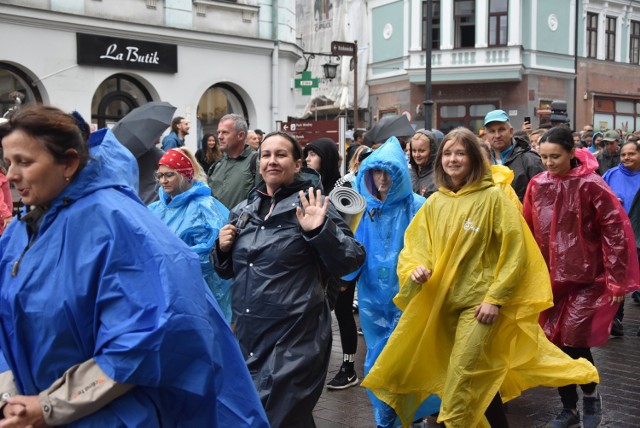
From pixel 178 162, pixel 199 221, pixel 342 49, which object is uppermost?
pixel 342 49

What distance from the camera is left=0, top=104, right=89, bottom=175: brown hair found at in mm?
2441

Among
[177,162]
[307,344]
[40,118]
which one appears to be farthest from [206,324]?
[177,162]

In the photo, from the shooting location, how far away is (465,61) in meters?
33.5

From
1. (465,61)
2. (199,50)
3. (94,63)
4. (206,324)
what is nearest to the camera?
(206,324)

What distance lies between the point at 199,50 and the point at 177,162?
1473 cm

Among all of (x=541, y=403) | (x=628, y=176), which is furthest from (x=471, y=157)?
(x=628, y=176)

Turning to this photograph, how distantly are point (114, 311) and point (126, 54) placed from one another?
1684 centimetres

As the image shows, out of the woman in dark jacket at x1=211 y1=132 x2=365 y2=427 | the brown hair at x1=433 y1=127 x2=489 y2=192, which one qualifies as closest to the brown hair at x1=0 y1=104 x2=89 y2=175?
the woman in dark jacket at x1=211 y1=132 x2=365 y2=427

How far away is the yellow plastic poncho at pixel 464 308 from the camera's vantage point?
4.52 m

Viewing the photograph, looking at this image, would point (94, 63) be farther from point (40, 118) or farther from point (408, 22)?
point (408, 22)

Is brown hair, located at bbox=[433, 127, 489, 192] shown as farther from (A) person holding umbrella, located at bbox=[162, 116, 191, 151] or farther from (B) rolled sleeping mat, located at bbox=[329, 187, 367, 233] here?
(A) person holding umbrella, located at bbox=[162, 116, 191, 151]

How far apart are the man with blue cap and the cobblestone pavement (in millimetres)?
1795

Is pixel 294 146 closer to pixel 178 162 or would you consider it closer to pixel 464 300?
pixel 464 300

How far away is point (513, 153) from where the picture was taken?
793cm
